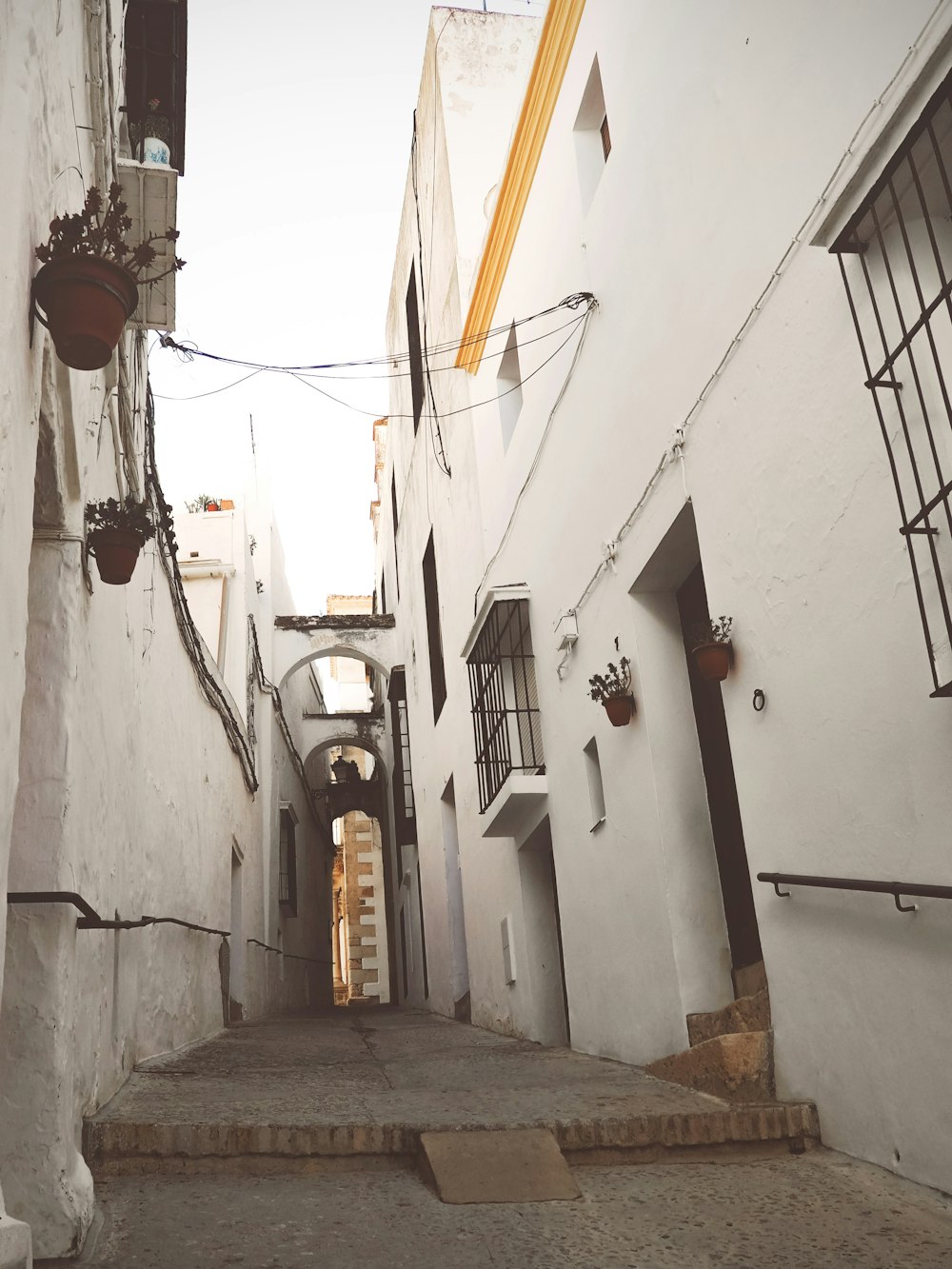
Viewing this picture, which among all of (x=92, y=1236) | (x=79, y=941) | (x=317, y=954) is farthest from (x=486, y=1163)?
(x=317, y=954)

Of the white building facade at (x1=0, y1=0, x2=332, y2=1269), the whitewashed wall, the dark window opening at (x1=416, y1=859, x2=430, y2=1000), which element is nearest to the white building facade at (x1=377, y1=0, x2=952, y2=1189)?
the whitewashed wall

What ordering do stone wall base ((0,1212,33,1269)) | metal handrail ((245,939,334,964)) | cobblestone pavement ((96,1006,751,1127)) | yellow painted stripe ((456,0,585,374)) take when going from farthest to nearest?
1. metal handrail ((245,939,334,964))
2. yellow painted stripe ((456,0,585,374))
3. cobblestone pavement ((96,1006,751,1127))
4. stone wall base ((0,1212,33,1269))

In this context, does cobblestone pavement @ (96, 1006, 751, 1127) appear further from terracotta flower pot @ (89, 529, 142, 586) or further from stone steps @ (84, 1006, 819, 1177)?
terracotta flower pot @ (89, 529, 142, 586)

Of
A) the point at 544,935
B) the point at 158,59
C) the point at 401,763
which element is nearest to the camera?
the point at 158,59

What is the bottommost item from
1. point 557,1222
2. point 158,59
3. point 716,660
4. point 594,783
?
point 557,1222

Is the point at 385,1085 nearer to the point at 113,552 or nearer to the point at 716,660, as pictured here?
the point at 716,660

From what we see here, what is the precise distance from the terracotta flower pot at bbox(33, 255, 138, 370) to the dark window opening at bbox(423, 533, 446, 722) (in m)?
9.42

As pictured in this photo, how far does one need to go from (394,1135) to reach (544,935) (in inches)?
172

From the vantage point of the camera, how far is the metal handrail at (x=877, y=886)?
117 inches

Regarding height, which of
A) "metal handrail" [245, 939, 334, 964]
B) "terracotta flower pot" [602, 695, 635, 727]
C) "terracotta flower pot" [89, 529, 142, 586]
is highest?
"terracotta flower pot" [89, 529, 142, 586]

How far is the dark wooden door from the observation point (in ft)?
16.7

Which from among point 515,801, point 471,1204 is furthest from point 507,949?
point 471,1204

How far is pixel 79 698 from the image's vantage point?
3973 millimetres

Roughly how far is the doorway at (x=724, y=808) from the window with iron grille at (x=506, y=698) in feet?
7.04
